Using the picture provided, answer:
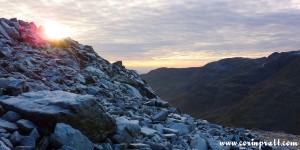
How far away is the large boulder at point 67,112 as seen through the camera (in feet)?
25.4

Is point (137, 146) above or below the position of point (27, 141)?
below

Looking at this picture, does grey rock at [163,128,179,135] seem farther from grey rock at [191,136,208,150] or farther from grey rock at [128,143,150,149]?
grey rock at [128,143,150,149]

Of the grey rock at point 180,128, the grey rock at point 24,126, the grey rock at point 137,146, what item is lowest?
the grey rock at point 180,128

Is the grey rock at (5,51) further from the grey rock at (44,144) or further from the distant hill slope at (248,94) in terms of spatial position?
the distant hill slope at (248,94)

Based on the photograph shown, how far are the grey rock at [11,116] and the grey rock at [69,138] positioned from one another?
1186mm

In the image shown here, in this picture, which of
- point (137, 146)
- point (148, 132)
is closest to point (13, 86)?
point (137, 146)

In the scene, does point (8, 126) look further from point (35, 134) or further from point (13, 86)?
point (13, 86)

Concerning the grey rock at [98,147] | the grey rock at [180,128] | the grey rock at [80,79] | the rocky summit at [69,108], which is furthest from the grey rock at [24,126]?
the grey rock at [80,79]

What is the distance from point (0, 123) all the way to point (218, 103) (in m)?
115

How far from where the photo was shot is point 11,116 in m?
7.95

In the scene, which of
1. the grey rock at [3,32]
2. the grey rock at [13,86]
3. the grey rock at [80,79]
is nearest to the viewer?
the grey rock at [13,86]

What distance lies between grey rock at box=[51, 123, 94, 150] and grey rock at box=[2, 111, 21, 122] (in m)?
1.19

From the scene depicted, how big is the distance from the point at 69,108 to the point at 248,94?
11666 cm

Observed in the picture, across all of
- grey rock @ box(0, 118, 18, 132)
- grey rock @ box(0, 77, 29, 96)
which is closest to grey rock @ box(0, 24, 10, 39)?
grey rock @ box(0, 77, 29, 96)
